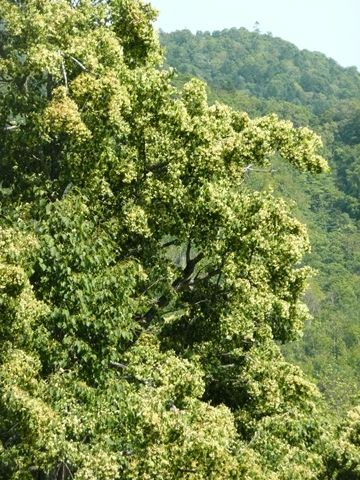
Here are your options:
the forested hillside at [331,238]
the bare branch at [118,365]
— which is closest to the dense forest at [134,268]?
the bare branch at [118,365]

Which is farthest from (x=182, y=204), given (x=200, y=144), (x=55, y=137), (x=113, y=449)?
(x=113, y=449)

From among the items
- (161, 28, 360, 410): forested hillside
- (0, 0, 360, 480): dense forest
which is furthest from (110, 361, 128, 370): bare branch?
(161, 28, 360, 410): forested hillside

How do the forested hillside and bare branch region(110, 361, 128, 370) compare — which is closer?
bare branch region(110, 361, 128, 370)

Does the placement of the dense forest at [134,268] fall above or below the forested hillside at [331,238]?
below

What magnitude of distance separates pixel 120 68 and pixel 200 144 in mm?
2046

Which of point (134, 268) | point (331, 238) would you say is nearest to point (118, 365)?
point (134, 268)

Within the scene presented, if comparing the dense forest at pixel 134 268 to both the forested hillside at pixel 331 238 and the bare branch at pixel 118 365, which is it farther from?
the forested hillside at pixel 331 238

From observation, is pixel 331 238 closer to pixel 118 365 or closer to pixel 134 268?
pixel 118 365

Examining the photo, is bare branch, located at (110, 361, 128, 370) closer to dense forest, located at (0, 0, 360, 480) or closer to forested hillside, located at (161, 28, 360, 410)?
dense forest, located at (0, 0, 360, 480)

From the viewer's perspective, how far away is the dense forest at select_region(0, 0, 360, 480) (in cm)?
1034

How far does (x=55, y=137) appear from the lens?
14.1m

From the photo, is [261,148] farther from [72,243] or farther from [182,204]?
[72,243]

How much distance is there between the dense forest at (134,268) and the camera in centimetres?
1034

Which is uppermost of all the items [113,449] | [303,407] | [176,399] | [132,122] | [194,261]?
[132,122]
